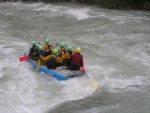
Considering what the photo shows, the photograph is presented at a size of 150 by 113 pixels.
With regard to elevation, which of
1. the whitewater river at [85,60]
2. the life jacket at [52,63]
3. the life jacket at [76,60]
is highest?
the life jacket at [76,60]

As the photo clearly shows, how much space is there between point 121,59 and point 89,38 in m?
3.14

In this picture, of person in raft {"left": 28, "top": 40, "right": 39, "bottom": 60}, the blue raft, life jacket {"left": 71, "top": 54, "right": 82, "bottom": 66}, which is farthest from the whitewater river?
life jacket {"left": 71, "top": 54, "right": 82, "bottom": 66}

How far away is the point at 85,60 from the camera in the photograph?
548 inches

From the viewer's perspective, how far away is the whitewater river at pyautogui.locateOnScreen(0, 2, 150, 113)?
10.6m

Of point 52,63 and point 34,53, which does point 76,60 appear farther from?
point 34,53

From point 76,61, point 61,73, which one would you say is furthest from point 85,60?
point 61,73

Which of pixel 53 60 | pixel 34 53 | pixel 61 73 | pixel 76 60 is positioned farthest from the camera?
pixel 34 53

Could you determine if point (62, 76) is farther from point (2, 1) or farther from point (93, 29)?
point (2, 1)

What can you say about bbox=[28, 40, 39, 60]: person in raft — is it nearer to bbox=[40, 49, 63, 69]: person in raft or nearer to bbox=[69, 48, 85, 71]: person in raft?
bbox=[40, 49, 63, 69]: person in raft

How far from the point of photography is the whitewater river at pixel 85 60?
10562 millimetres

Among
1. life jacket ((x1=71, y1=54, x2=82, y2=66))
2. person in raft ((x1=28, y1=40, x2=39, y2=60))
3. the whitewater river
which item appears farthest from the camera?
person in raft ((x1=28, y1=40, x2=39, y2=60))

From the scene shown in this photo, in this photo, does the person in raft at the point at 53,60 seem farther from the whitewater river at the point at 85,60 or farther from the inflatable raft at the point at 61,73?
the whitewater river at the point at 85,60

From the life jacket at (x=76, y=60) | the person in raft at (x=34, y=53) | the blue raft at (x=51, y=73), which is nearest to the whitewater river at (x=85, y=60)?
the blue raft at (x=51, y=73)

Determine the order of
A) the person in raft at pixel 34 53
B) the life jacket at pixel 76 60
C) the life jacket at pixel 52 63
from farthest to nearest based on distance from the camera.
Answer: the person in raft at pixel 34 53, the life jacket at pixel 52 63, the life jacket at pixel 76 60
